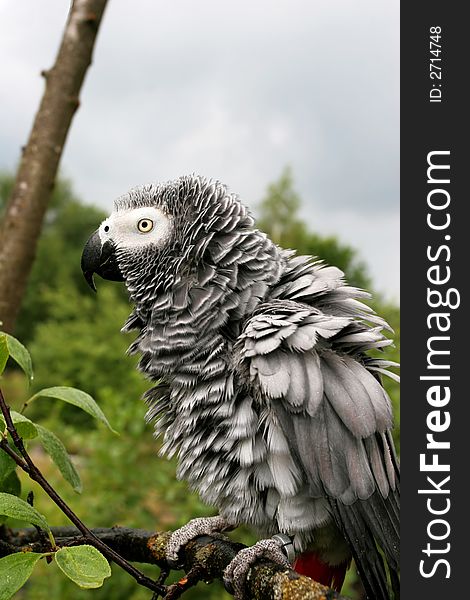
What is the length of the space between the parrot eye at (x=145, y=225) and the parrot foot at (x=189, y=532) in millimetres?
567

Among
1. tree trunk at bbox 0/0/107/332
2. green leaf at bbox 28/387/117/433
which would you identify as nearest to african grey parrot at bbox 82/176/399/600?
green leaf at bbox 28/387/117/433

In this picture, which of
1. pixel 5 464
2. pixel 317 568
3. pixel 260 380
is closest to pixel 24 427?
pixel 5 464

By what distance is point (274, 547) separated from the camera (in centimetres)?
107

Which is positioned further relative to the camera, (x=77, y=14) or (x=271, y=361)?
(x=77, y=14)

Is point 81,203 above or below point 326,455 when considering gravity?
above

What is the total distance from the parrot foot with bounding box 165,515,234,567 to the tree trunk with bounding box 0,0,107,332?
2.46 feet

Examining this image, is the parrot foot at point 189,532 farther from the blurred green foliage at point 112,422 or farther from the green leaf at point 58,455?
the blurred green foliage at point 112,422

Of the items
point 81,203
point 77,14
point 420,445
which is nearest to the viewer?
point 420,445

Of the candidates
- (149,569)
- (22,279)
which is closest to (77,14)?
(22,279)

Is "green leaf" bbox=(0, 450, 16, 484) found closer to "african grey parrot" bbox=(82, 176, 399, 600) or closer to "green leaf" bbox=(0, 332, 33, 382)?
"green leaf" bbox=(0, 332, 33, 382)

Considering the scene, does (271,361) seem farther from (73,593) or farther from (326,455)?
(73,593)

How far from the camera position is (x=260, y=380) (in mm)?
1062

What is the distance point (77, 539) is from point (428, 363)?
60 cm

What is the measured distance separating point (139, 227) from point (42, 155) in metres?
0.64
